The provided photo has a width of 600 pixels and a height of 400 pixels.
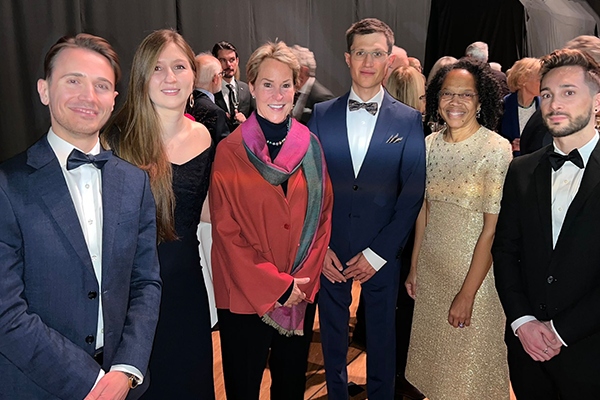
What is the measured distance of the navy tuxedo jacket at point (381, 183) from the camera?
234 cm

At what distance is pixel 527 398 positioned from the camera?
1927mm

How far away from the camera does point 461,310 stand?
90.1 inches

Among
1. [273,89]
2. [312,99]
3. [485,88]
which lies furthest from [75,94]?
[312,99]

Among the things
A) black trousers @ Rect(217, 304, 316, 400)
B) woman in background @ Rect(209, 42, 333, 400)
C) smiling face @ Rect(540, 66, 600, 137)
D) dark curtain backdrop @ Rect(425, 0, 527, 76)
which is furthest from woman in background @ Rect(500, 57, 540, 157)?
dark curtain backdrop @ Rect(425, 0, 527, 76)

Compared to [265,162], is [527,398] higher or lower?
lower

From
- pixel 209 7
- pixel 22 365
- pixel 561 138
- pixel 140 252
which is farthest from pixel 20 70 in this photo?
pixel 561 138

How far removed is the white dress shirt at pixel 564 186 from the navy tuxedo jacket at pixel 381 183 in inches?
23.5

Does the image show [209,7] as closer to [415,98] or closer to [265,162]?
[415,98]

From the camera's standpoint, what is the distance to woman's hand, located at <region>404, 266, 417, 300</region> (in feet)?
8.60

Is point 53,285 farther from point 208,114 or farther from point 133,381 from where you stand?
point 208,114

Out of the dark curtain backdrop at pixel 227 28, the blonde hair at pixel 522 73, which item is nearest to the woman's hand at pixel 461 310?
the blonde hair at pixel 522 73

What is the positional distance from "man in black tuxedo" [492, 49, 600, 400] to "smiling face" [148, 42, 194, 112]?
1338mm

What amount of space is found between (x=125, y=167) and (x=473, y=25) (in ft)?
25.3

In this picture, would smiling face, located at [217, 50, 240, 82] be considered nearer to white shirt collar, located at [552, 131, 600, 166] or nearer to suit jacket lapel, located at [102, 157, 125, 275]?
suit jacket lapel, located at [102, 157, 125, 275]
